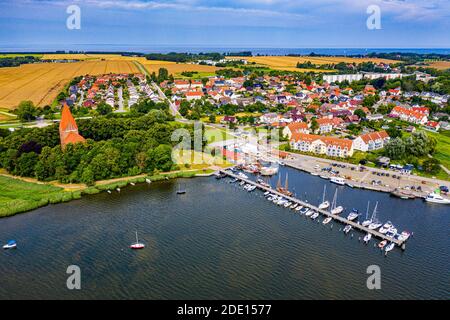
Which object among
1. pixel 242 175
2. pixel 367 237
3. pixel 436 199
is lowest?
pixel 367 237

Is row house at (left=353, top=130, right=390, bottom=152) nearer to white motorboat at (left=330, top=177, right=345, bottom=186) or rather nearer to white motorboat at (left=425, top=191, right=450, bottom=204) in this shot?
white motorboat at (left=330, top=177, right=345, bottom=186)

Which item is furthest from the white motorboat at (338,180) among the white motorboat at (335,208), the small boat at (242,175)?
the small boat at (242,175)

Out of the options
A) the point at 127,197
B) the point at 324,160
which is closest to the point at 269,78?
the point at 324,160

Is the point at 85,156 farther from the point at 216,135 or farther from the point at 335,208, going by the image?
the point at 335,208

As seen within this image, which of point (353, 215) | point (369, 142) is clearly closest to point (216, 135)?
point (369, 142)

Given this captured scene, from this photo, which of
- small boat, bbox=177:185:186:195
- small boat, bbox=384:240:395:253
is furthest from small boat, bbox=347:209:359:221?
small boat, bbox=177:185:186:195
